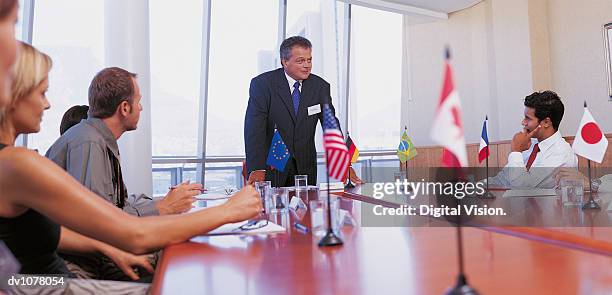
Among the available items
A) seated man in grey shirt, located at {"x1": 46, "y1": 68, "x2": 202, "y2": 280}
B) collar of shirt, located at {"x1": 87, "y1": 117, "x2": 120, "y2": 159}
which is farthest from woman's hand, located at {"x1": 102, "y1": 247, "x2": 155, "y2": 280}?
collar of shirt, located at {"x1": 87, "y1": 117, "x2": 120, "y2": 159}

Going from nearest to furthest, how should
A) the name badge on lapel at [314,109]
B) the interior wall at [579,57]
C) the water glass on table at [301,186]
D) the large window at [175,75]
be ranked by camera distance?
the water glass on table at [301,186] < the name badge on lapel at [314,109] < the interior wall at [579,57] < the large window at [175,75]

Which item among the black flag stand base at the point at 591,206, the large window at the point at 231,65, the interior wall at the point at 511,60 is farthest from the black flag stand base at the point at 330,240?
the large window at the point at 231,65

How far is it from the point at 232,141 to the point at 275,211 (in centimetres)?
495

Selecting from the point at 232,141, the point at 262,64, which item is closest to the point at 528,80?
the point at 262,64

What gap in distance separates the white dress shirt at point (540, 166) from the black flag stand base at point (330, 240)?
163 centimetres

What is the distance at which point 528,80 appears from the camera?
5.79 metres

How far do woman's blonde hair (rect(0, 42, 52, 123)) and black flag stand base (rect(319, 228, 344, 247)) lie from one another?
0.81m

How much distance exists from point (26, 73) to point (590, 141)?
6.02 feet

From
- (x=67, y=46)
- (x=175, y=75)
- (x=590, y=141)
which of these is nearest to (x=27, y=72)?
(x=590, y=141)

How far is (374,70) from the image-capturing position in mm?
7594

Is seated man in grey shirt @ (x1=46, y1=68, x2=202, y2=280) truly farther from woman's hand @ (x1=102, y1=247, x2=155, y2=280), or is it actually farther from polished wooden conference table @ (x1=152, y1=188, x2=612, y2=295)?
polished wooden conference table @ (x1=152, y1=188, x2=612, y2=295)

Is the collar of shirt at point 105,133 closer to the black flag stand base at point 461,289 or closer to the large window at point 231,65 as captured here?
the black flag stand base at point 461,289

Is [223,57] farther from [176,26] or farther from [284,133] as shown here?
[284,133]

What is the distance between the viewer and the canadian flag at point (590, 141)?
1706 millimetres
